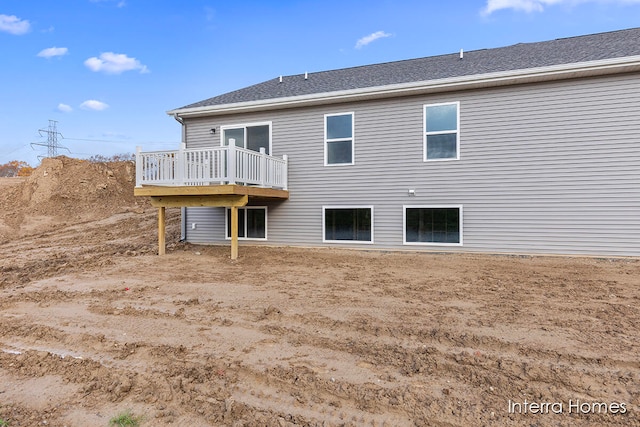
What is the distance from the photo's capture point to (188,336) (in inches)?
141

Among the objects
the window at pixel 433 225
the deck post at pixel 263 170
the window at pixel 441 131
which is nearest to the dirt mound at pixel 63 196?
the deck post at pixel 263 170

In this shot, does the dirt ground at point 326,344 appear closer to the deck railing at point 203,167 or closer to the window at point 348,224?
the window at point 348,224

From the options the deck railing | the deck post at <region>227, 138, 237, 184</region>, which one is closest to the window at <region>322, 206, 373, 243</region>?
the deck railing

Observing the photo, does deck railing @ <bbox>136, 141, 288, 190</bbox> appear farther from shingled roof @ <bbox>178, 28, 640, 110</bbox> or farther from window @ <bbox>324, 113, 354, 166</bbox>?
shingled roof @ <bbox>178, 28, 640, 110</bbox>

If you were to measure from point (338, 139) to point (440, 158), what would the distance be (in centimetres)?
263

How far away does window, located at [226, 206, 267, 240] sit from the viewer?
10.4 meters

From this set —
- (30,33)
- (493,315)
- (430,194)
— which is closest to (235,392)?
(493,315)

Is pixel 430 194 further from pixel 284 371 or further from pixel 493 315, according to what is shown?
pixel 284 371

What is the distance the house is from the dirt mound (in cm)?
998

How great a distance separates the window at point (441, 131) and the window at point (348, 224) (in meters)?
2.08

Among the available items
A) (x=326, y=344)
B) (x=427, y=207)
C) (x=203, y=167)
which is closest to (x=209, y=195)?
(x=203, y=167)

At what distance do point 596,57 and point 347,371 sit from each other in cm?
840

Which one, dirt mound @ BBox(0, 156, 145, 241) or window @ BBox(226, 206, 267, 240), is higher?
dirt mound @ BBox(0, 156, 145, 241)

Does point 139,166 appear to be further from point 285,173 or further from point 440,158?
point 440,158
